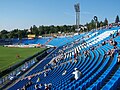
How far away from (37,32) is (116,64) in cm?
9940

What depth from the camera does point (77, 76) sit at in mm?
12117

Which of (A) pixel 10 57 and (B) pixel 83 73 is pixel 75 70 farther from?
(A) pixel 10 57

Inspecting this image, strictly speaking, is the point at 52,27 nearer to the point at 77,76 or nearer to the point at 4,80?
the point at 4,80

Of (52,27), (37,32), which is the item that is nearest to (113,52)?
(37,32)

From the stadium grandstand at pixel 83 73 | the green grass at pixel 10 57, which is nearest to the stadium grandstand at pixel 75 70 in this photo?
the stadium grandstand at pixel 83 73

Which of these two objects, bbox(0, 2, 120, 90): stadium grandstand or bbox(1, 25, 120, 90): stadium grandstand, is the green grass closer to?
bbox(0, 2, 120, 90): stadium grandstand

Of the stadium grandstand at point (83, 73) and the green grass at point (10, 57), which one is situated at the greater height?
the stadium grandstand at point (83, 73)

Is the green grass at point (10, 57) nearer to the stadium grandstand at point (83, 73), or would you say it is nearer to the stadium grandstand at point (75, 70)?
the stadium grandstand at point (75, 70)

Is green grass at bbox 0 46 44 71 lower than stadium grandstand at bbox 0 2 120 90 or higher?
lower

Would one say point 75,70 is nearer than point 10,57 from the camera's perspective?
Yes

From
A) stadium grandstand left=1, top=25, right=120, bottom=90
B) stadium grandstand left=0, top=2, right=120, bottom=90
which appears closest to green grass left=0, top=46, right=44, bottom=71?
stadium grandstand left=0, top=2, right=120, bottom=90

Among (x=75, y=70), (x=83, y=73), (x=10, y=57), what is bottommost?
(x=10, y=57)

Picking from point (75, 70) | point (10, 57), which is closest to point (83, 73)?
point (75, 70)

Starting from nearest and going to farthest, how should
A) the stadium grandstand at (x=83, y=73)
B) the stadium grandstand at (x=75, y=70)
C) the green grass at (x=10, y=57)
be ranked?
1. the stadium grandstand at (x=83, y=73)
2. the stadium grandstand at (x=75, y=70)
3. the green grass at (x=10, y=57)
